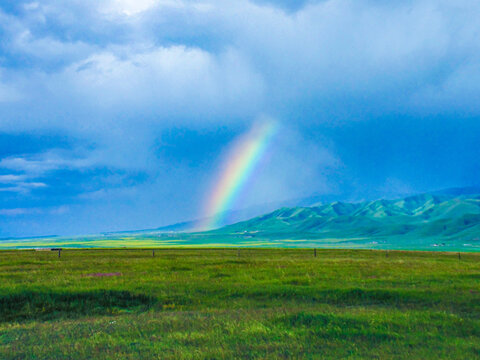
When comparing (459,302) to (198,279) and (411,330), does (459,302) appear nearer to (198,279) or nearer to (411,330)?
(411,330)

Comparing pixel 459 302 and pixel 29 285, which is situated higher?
pixel 29 285

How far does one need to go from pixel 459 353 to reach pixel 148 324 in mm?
13148

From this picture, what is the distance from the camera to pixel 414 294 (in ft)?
86.3

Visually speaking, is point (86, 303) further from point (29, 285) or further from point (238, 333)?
point (238, 333)

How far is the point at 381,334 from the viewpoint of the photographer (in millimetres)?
16422

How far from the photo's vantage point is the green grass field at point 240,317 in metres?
14.8

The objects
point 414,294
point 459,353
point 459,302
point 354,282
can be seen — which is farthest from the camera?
point 354,282

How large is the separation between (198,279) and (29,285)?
13.1m

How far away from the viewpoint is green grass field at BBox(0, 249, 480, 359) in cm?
1477

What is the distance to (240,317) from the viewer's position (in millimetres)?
19812

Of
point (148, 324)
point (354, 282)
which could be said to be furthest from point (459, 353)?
point (354, 282)

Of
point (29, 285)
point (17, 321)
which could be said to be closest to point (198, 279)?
point (29, 285)

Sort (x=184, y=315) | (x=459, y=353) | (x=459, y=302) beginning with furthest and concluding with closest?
(x=459, y=302), (x=184, y=315), (x=459, y=353)

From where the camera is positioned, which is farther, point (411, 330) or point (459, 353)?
point (411, 330)
